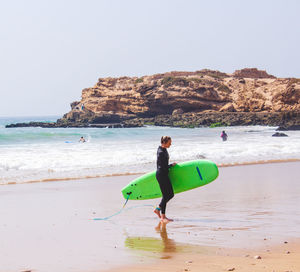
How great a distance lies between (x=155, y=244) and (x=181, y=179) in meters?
2.40

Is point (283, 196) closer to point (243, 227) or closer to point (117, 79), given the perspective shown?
point (243, 227)

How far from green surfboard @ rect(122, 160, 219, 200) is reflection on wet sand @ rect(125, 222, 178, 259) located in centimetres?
185

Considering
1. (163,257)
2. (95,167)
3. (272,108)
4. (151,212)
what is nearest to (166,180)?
(151,212)

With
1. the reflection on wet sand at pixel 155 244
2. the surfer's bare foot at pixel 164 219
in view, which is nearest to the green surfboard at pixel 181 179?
the surfer's bare foot at pixel 164 219

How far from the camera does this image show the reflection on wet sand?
5078 mm

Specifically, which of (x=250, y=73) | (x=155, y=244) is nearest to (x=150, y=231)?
(x=155, y=244)

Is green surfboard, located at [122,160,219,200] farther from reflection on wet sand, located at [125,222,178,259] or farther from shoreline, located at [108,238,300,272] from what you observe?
shoreline, located at [108,238,300,272]

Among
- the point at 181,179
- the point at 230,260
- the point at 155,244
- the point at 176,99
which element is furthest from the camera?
the point at 176,99

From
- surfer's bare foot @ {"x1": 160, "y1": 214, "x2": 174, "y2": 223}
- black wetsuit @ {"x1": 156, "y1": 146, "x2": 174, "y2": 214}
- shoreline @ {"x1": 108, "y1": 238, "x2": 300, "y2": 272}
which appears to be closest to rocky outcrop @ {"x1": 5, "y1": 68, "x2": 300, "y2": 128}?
black wetsuit @ {"x1": 156, "y1": 146, "x2": 174, "y2": 214}

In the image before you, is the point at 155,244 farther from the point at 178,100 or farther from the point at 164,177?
the point at 178,100

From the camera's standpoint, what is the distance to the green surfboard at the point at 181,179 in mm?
7680

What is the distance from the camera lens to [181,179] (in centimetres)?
767

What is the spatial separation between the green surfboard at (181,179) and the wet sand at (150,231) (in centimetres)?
26

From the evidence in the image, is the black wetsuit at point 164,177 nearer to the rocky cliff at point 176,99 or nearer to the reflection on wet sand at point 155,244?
the reflection on wet sand at point 155,244
